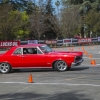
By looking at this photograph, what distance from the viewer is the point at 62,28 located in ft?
222

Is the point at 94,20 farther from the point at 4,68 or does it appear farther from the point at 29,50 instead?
the point at 4,68

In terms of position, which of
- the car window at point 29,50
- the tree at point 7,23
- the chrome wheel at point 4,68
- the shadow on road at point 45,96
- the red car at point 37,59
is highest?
the tree at point 7,23

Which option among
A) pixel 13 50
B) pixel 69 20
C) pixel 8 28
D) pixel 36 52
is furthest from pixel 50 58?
pixel 69 20

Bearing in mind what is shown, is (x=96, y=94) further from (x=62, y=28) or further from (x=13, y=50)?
(x=62, y=28)

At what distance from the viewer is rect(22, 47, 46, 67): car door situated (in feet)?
53.8

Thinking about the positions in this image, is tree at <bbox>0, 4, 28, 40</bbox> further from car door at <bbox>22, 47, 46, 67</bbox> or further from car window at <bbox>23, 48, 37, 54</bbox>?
car door at <bbox>22, 47, 46, 67</bbox>

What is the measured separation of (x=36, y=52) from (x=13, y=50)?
A: 1293mm

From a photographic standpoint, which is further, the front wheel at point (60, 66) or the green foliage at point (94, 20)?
the green foliage at point (94, 20)

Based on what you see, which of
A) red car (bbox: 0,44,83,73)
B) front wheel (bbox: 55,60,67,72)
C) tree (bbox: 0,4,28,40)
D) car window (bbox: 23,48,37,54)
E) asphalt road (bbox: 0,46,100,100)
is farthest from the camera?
tree (bbox: 0,4,28,40)

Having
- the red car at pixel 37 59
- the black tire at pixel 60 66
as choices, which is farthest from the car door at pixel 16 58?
the black tire at pixel 60 66

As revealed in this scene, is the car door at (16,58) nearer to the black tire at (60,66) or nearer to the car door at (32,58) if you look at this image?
the car door at (32,58)

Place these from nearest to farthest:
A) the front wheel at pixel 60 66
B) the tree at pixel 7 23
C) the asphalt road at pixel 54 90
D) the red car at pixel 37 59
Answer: the asphalt road at pixel 54 90 → the red car at pixel 37 59 → the front wheel at pixel 60 66 → the tree at pixel 7 23

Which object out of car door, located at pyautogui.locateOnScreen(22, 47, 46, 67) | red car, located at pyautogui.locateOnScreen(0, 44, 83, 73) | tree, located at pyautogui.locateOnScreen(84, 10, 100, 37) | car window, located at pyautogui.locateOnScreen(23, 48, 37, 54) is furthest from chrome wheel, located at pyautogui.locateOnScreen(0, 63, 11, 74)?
tree, located at pyautogui.locateOnScreen(84, 10, 100, 37)

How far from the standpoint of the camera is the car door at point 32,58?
16391 mm
